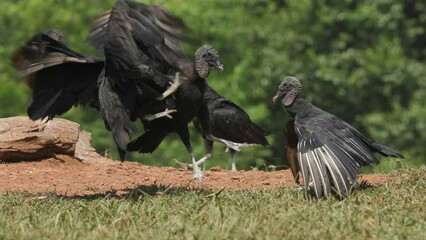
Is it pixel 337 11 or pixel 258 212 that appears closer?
pixel 258 212

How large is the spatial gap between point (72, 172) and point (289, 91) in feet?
8.63

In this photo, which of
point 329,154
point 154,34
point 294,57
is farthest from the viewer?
point 294,57

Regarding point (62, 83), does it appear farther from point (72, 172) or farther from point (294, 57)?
point (294, 57)

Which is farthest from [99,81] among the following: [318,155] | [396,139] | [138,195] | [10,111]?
[396,139]

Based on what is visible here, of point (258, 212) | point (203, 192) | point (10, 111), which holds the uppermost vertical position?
point (258, 212)

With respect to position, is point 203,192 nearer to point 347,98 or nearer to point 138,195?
point 138,195

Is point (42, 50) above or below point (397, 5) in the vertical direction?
above

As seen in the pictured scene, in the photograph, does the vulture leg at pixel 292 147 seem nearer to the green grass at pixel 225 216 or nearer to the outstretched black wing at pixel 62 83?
the green grass at pixel 225 216

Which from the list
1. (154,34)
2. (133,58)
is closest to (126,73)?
(133,58)

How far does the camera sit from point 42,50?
765 cm

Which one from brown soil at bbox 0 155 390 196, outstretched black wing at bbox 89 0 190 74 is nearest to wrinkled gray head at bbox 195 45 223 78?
outstretched black wing at bbox 89 0 190 74

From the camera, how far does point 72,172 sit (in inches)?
377

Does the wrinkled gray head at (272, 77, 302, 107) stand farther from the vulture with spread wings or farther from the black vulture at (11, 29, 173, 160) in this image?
the black vulture at (11, 29, 173, 160)

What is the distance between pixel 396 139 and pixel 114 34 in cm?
1607
